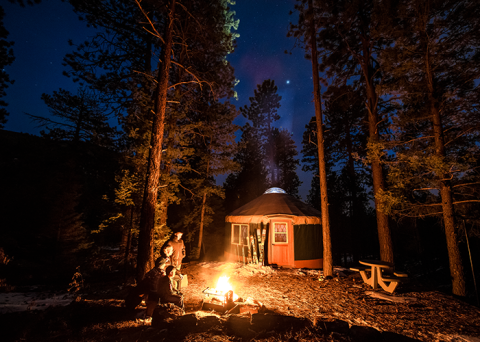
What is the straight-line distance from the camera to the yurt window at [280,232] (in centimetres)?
955

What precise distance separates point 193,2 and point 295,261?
1105 cm

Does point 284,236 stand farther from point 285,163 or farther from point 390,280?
point 285,163

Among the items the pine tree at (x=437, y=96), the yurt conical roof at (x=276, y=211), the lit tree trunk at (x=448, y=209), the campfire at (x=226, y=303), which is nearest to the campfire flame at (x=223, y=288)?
the campfire at (x=226, y=303)

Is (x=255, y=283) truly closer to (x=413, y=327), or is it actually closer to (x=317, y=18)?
(x=413, y=327)

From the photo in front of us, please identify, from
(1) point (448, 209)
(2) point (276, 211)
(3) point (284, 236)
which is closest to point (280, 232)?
(3) point (284, 236)

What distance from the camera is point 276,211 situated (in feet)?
31.4

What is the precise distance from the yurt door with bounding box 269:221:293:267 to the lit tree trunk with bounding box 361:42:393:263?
138 inches

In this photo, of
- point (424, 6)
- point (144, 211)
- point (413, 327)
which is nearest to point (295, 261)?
point (413, 327)

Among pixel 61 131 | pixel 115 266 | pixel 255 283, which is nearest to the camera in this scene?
pixel 255 283

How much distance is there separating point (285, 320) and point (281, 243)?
6.29 meters

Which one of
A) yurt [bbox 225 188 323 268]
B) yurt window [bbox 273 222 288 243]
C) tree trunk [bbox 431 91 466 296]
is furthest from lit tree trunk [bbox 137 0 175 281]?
tree trunk [bbox 431 91 466 296]

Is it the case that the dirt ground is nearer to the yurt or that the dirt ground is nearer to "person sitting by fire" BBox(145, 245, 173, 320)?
"person sitting by fire" BBox(145, 245, 173, 320)

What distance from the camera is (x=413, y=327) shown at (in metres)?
3.52

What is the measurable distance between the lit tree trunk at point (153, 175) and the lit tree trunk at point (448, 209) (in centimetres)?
720
